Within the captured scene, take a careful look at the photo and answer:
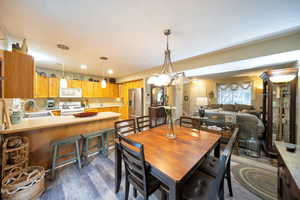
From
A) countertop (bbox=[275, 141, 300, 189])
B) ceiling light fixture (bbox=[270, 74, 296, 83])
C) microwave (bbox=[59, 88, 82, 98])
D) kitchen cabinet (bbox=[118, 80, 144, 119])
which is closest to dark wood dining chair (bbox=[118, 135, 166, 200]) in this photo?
countertop (bbox=[275, 141, 300, 189])

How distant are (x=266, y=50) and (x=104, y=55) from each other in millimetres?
3459

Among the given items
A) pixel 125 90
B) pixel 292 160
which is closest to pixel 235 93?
pixel 125 90

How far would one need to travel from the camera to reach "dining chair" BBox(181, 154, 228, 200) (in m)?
0.90

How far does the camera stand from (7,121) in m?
1.65

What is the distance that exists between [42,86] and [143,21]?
4.52 m

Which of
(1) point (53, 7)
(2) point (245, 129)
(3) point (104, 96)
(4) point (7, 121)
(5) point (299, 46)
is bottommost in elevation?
(2) point (245, 129)

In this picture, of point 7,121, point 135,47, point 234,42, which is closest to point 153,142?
point 135,47

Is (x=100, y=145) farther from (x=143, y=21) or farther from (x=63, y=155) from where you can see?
(x=143, y=21)

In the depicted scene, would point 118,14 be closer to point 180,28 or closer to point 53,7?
point 53,7

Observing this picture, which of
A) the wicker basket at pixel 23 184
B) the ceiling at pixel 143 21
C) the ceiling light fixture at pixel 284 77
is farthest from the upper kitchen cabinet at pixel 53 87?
the ceiling light fixture at pixel 284 77

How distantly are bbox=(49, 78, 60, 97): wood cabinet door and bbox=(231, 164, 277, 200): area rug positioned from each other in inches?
230

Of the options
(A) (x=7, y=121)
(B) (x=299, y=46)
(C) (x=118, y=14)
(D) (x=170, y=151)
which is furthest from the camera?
(B) (x=299, y=46)

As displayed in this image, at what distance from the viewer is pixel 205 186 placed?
1122 mm

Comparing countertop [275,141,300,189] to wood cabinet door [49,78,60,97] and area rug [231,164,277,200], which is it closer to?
area rug [231,164,277,200]
